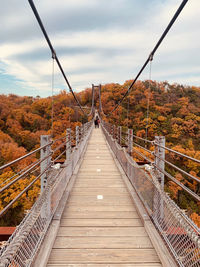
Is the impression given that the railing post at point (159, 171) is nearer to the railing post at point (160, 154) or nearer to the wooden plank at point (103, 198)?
the railing post at point (160, 154)

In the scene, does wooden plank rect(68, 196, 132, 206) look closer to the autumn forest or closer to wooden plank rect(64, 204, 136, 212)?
wooden plank rect(64, 204, 136, 212)

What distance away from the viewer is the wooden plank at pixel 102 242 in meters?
1.95

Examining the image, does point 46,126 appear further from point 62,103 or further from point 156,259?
point 156,259

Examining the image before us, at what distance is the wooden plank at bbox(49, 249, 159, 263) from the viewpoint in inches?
68.9

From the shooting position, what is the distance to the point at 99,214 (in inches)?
102

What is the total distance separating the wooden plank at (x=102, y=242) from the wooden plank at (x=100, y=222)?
263 mm

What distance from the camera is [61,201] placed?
2830 millimetres

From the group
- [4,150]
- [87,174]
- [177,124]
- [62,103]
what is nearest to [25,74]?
[62,103]

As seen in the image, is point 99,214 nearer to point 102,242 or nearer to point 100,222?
point 100,222

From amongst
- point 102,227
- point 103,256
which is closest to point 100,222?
point 102,227

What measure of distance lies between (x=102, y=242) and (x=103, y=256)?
200 millimetres

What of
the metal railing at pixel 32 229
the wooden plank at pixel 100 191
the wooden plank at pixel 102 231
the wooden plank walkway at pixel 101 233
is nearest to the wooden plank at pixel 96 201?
the wooden plank walkway at pixel 101 233

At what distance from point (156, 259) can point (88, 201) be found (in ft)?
4.66

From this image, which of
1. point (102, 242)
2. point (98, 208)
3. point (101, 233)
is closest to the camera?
point (102, 242)
